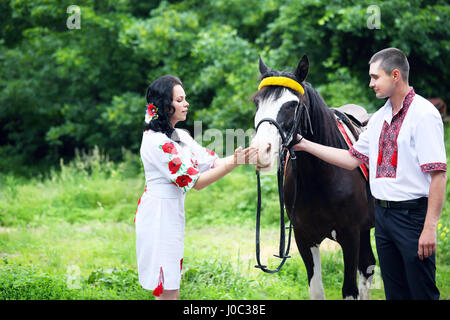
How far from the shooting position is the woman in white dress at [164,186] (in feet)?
8.96

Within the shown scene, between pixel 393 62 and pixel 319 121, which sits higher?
pixel 393 62

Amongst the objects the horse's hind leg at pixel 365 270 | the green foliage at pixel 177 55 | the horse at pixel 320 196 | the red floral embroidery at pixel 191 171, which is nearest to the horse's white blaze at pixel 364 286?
the horse's hind leg at pixel 365 270

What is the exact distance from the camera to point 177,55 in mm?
10484

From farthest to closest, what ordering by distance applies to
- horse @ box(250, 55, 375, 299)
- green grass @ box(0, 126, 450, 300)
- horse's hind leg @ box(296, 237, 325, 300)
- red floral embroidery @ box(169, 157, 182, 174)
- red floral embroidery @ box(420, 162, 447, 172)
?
green grass @ box(0, 126, 450, 300) → horse's hind leg @ box(296, 237, 325, 300) → horse @ box(250, 55, 375, 299) → red floral embroidery @ box(169, 157, 182, 174) → red floral embroidery @ box(420, 162, 447, 172)

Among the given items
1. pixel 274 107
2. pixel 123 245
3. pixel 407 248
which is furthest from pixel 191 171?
pixel 123 245

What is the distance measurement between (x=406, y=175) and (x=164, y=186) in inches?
55.5

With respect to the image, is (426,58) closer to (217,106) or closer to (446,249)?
(217,106)

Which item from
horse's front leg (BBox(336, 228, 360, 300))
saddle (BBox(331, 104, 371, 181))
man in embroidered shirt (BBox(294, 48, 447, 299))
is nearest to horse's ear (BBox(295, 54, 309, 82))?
man in embroidered shirt (BBox(294, 48, 447, 299))

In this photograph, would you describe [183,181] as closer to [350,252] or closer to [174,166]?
[174,166]

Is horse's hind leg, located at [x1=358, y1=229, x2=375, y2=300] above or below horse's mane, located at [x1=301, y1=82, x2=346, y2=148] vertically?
below

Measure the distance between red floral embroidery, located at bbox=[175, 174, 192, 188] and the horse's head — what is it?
44 cm

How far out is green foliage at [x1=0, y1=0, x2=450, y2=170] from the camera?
913cm

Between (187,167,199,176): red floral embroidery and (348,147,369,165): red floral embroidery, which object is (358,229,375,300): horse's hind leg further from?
(187,167,199,176): red floral embroidery

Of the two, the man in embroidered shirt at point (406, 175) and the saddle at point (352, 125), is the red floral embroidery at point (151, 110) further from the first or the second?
the saddle at point (352, 125)
